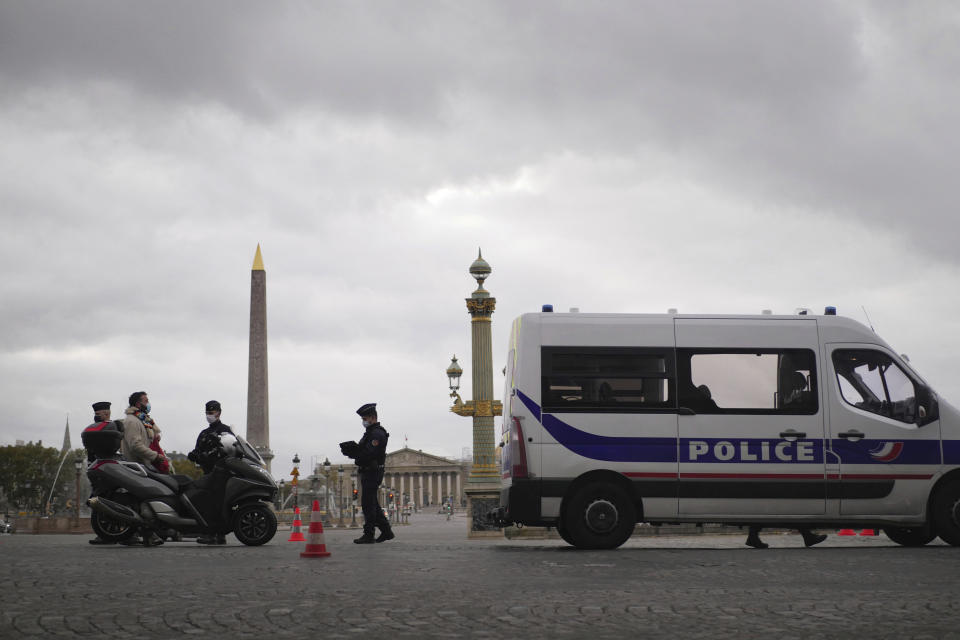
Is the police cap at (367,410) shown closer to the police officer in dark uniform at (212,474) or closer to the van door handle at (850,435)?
the police officer in dark uniform at (212,474)

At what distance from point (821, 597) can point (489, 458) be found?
24300 mm

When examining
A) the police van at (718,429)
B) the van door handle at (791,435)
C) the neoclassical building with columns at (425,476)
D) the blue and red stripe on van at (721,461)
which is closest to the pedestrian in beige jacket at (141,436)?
the police van at (718,429)

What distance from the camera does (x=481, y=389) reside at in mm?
31344

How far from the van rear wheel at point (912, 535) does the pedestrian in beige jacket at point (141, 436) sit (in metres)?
8.85

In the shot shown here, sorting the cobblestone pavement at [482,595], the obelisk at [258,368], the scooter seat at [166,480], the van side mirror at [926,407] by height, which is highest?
the obelisk at [258,368]

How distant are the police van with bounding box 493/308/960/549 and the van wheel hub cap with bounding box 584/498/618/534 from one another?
2cm

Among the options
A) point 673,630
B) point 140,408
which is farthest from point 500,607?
point 140,408

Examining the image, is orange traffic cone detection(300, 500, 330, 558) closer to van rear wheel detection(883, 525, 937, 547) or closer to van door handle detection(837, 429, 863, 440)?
van door handle detection(837, 429, 863, 440)

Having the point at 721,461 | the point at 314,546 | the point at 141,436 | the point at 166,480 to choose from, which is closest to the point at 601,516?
the point at 721,461

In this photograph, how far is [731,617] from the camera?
19.9 ft

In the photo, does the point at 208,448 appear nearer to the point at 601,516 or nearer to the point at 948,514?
the point at 601,516

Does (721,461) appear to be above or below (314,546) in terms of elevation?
above

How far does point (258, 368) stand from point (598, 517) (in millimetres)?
45436

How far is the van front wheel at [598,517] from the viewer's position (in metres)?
12.0
